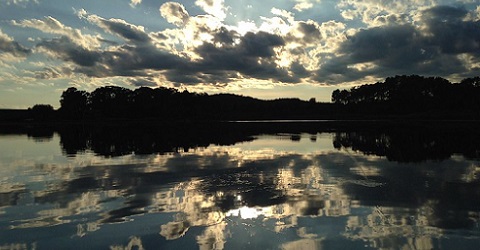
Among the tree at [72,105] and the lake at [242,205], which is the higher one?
the tree at [72,105]

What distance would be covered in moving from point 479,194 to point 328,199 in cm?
641

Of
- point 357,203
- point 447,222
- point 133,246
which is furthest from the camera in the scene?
point 357,203

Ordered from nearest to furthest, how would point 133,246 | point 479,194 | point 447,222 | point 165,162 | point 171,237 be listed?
point 133,246, point 171,237, point 447,222, point 479,194, point 165,162

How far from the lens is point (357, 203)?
13641 millimetres

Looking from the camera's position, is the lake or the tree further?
the tree

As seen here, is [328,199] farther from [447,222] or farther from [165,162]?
[165,162]

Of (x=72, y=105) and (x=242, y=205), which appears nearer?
(x=242, y=205)

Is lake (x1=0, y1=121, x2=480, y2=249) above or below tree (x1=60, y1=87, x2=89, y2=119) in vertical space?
below

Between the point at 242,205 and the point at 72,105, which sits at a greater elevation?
the point at 72,105

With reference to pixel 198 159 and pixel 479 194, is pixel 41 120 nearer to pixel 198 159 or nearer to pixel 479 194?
pixel 198 159

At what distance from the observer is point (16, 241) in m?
9.93

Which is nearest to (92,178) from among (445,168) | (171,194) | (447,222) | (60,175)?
(60,175)

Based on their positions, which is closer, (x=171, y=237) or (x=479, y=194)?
(x=171, y=237)

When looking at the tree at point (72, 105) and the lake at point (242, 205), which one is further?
the tree at point (72, 105)
